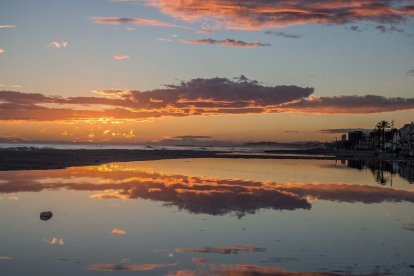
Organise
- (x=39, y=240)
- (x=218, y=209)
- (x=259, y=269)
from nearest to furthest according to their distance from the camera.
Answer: (x=259, y=269), (x=39, y=240), (x=218, y=209)

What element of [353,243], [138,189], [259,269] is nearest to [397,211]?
[353,243]

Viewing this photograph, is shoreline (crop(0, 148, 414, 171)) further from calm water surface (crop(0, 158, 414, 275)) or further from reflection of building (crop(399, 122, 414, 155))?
calm water surface (crop(0, 158, 414, 275))

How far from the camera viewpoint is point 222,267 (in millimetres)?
12438

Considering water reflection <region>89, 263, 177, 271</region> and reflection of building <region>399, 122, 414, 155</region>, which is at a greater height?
reflection of building <region>399, 122, 414, 155</region>

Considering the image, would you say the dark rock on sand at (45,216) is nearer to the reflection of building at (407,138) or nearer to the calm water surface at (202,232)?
the calm water surface at (202,232)

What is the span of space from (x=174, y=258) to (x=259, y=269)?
2.81m

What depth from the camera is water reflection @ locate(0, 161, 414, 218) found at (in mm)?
24812

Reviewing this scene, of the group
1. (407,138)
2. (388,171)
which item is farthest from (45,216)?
(407,138)

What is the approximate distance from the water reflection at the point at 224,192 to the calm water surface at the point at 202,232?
110 millimetres

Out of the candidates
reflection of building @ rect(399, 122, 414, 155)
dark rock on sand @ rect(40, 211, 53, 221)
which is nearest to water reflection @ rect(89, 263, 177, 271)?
dark rock on sand @ rect(40, 211, 53, 221)

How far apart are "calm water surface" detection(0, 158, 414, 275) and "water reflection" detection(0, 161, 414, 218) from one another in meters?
0.11

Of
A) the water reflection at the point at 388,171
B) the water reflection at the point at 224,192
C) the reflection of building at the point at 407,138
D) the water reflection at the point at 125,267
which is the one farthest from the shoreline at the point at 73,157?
the water reflection at the point at 125,267

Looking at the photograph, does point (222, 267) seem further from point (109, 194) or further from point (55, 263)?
point (109, 194)

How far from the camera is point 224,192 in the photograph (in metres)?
31.0
